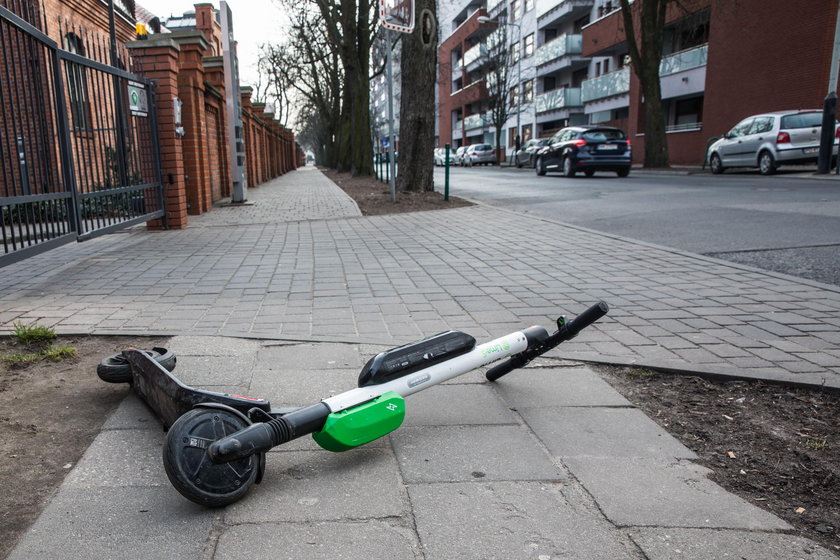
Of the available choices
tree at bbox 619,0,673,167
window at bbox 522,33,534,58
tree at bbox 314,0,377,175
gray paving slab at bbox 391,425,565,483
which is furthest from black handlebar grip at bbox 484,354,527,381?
window at bbox 522,33,534,58

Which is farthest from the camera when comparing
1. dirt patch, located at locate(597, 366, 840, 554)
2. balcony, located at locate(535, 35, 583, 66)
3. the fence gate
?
balcony, located at locate(535, 35, 583, 66)

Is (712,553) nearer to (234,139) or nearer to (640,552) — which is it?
(640,552)

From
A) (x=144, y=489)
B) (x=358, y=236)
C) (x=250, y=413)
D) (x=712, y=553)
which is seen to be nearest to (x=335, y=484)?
(x=250, y=413)

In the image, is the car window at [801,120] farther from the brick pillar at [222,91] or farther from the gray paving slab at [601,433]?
the gray paving slab at [601,433]

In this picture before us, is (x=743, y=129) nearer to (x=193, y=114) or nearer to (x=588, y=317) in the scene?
(x=193, y=114)

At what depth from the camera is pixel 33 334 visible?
12.7 ft

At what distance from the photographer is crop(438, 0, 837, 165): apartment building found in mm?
25797

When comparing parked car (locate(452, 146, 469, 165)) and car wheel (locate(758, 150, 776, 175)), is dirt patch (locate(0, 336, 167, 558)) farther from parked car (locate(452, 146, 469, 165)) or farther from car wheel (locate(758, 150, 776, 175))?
parked car (locate(452, 146, 469, 165))

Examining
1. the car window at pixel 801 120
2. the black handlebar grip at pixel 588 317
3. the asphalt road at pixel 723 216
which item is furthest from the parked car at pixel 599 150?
the black handlebar grip at pixel 588 317

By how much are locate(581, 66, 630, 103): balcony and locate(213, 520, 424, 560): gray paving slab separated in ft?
133

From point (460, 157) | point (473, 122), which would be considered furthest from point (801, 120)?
point (473, 122)

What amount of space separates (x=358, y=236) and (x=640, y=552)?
23.7 ft

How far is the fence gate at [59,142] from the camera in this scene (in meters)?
4.96

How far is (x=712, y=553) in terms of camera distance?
6.28ft
